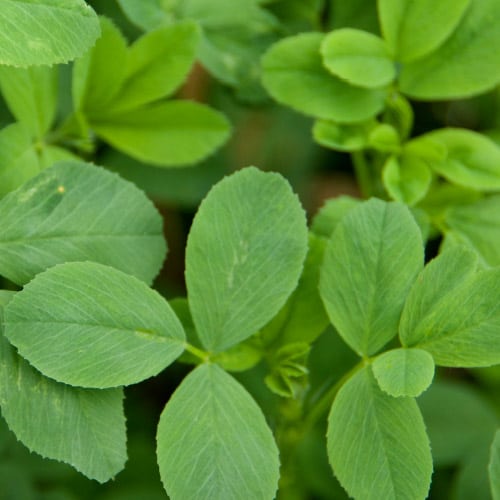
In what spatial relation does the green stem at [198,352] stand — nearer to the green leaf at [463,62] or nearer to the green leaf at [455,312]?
the green leaf at [455,312]

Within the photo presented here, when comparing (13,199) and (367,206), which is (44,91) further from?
(367,206)

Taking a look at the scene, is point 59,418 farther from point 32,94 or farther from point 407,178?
point 407,178

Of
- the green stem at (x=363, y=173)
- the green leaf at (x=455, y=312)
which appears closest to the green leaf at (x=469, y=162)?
the green stem at (x=363, y=173)

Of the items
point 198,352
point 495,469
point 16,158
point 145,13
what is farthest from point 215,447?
point 145,13

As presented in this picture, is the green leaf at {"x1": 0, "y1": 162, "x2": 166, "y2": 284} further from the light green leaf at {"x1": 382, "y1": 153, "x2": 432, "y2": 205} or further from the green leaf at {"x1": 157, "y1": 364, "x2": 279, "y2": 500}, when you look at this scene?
the light green leaf at {"x1": 382, "y1": 153, "x2": 432, "y2": 205}

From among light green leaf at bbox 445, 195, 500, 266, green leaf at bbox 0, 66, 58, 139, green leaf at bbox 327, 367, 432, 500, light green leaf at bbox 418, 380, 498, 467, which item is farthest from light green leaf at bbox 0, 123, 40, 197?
light green leaf at bbox 418, 380, 498, 467

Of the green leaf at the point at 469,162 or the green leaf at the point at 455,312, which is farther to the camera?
the green leaf at the point at 469,162

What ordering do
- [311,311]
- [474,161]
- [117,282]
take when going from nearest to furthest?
[117,282], [311,311], [474,161]

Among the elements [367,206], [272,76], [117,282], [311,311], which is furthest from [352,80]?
[117,282]
